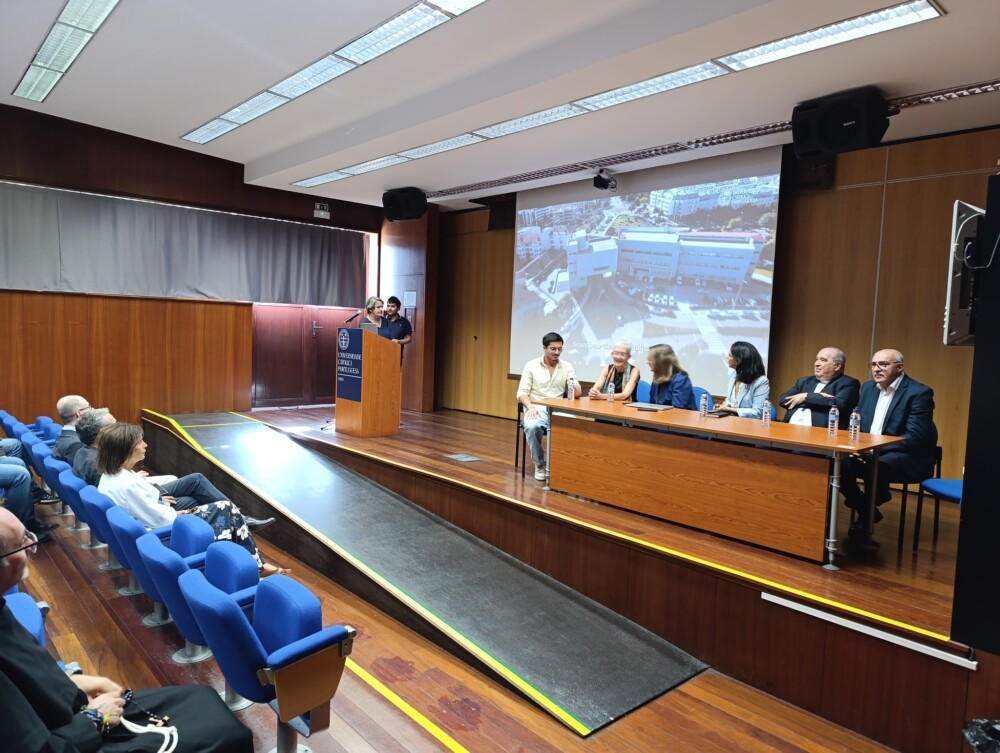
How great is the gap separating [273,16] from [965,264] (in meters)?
4.01

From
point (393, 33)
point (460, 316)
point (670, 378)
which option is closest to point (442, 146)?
point (393, 33)

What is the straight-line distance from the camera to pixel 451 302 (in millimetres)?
9180

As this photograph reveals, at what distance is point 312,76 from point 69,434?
3.21 meters

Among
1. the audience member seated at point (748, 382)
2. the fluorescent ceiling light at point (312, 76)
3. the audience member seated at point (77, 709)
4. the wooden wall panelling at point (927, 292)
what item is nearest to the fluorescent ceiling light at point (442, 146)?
the fluorescent ceiling light at point (312, 76)

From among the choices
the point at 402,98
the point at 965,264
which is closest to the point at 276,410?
the point at 402,98

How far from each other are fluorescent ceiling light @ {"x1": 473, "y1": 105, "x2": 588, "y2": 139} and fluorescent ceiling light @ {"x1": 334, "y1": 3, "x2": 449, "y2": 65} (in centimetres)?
121

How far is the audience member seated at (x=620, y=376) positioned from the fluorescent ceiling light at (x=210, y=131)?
14.4 ft

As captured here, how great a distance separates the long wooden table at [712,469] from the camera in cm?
325

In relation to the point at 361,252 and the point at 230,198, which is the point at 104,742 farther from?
the point at 361,252

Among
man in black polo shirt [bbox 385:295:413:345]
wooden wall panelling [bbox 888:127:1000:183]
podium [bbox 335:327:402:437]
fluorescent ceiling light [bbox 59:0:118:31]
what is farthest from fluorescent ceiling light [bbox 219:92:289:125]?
wooden wall panelling [bbox 888:127:1000:183]

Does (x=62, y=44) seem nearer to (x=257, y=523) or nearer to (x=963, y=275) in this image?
(x=257, y=523)

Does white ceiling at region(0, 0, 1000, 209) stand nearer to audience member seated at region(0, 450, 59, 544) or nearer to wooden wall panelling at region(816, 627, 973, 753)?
audience member seated at region(0, 450, 59, 544)

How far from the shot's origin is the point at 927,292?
16.2ft

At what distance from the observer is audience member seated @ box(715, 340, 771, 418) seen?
432 centimetres
